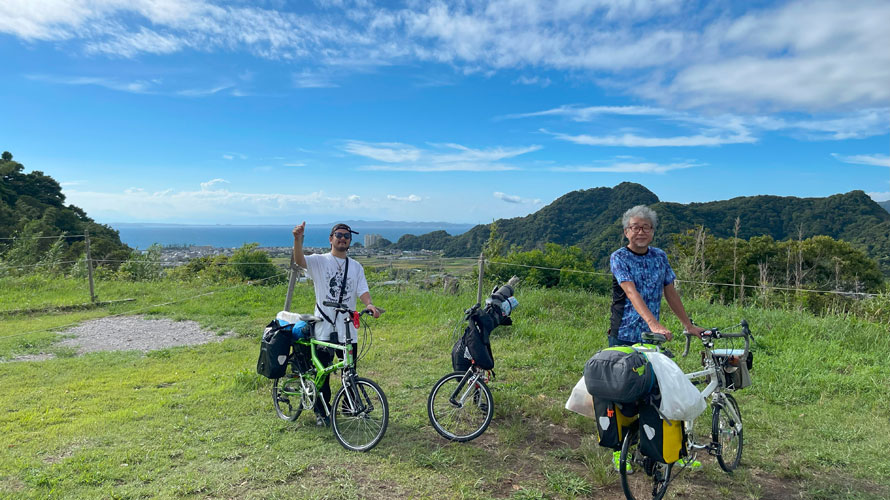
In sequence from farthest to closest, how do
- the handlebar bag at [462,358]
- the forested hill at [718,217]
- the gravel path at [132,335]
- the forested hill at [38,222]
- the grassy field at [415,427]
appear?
the forested hill at [718,217] → the forested hill at [38,222] → the gravel path at [132,335] → the handlebar bag at [462,358] → the grassy field at [415,427]

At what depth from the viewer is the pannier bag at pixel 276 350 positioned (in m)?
4.41

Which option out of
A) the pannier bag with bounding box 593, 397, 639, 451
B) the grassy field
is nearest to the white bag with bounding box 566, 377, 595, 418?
the pannier bag with bounding box 593, 397, 639, 451

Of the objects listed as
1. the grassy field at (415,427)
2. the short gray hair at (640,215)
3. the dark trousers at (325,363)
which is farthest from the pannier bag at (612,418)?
the dark trousers at (325,363)

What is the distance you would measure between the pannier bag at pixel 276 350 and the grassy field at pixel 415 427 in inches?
20.5

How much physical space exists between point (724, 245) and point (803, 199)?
29086 millimetres

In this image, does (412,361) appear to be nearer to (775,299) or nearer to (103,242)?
(775,299)

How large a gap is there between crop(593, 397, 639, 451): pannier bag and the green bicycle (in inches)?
64.0

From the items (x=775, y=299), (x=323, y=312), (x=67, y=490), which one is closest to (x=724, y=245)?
(x=775, y=299)

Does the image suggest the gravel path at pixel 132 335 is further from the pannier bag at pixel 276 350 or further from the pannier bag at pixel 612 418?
the pannier bag at pixel 612 418

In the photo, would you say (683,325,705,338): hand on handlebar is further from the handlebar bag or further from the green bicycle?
the green bicycle

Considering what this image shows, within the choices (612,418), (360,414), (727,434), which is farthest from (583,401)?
(360,414)

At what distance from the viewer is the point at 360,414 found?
4.02m

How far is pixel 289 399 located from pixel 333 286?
128 cm

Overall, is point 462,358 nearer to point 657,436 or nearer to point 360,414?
point 360,414
